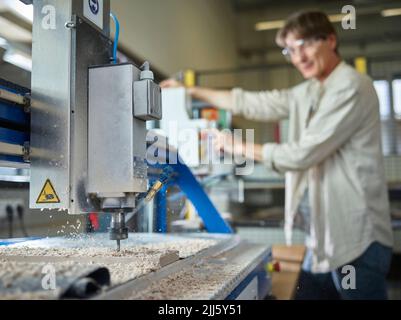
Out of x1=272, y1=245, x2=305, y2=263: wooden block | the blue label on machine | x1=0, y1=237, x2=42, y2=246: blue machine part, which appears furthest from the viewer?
x1=272, y1=245, x2=305, y2=263: wooden block

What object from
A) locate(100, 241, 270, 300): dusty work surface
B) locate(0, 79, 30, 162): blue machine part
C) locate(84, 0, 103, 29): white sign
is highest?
locate(84, 0, 103, 29): white sign

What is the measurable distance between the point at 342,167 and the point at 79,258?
107 cm

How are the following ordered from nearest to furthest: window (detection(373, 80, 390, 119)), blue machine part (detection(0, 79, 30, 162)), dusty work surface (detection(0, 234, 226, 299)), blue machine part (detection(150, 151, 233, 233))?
dusty work surface (detection(0, 234, 226, 299)), blue machine part (detection(0, 79, 30, 162)), blue machine part (detection(150, 151, 233, 233)), window (detection(373, 80, 390, 119))

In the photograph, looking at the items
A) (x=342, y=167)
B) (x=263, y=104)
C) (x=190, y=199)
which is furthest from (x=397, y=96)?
(x=190, y=199)

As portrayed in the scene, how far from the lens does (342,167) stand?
147 cm

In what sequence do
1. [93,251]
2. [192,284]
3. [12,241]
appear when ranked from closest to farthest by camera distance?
[192,284] < [93,251] < [12,241]

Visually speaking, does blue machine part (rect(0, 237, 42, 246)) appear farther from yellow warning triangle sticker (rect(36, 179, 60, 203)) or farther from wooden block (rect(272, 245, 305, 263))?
wooden block (rect(272, 245, 305, 263))

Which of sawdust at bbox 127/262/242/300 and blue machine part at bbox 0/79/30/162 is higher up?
blue machine part at bbox 0/79/30/162

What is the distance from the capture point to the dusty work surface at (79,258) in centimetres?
51

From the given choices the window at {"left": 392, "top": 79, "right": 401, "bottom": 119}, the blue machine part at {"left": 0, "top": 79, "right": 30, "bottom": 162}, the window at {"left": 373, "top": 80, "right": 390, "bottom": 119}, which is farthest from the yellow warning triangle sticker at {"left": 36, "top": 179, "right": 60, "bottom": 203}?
the window at {"left": 392, "top": 79, "right": 401, "bottom": 119}

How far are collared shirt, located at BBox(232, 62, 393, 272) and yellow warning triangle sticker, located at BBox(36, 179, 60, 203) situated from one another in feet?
3.15

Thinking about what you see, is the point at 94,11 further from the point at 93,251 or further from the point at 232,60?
the point at 232,60

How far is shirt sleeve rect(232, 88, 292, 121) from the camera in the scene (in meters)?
1.85
